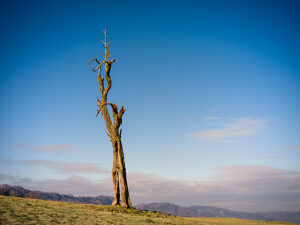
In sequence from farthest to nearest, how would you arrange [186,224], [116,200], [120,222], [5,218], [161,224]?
[116,200], [186,224], [161,224], [120,222], [5,218]

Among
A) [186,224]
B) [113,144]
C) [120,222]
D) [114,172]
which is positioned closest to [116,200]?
[114,172]

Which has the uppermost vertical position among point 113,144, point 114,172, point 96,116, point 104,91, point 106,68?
point 106,68

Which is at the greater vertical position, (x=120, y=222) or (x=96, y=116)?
(x=96, y=116)

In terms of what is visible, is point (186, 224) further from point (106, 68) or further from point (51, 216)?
point (106, 68)

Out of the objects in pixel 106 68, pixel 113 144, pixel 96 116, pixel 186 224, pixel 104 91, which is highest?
pixel 106 68

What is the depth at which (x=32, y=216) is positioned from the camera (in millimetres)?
16109

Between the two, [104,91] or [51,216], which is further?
[104,91]

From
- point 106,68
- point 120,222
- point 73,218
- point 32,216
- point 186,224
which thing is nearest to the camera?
point 32,216

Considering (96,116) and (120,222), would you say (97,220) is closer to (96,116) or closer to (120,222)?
(120,222)

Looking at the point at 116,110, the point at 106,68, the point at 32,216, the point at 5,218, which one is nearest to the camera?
the point at 5,218

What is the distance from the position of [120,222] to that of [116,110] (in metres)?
15.0

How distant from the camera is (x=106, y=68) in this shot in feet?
109

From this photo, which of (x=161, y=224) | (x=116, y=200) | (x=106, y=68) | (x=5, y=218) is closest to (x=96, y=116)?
(x=106, y=68)

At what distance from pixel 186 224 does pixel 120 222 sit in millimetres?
7426
